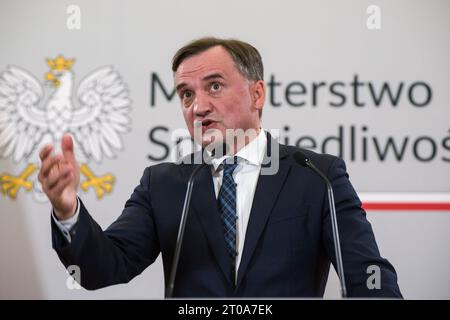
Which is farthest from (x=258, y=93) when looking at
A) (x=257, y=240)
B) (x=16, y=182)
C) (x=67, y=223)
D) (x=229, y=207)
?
(x=16, y=182)

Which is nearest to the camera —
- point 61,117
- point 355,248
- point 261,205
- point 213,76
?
point 355,248

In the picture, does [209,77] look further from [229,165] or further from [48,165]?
[48,165]

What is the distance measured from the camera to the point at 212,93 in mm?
1949

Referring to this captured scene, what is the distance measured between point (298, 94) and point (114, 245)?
1.30 m

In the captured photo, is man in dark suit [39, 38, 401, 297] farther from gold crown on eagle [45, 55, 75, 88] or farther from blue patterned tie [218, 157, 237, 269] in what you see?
gold crown on eagle [45, 55, 75, 88]

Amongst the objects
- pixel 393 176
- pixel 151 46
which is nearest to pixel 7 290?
pixel 151 46

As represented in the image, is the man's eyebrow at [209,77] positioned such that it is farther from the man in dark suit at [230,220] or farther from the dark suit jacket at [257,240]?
the dark suit jacket at [257,240]

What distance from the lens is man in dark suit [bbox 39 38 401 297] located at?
1612 millimetres

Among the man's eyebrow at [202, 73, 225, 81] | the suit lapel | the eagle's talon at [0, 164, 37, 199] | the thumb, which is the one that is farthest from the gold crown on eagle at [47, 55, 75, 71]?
the thumb

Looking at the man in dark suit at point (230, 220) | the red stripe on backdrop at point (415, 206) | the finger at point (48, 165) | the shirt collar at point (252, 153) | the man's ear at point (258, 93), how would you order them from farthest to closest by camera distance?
the red stripe on backdrop at point (415, 206)
the man's ear at point (258, 93)
the shirt collar at point (252, 153)
the man in dark suit at point (230, 220)
the finger at point (48, 165)

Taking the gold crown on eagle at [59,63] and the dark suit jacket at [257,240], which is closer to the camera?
the dark suit jacket at [257,240]

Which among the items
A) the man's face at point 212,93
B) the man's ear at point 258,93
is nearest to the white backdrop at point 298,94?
the man's ear at point 258,93

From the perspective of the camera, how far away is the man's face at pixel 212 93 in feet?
6.25

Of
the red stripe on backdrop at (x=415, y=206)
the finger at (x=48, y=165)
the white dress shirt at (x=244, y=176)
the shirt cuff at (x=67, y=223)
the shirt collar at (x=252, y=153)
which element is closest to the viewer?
the finger at (x=48, y=165)
